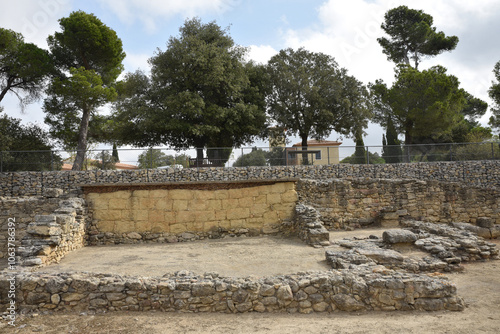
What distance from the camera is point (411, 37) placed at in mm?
31016

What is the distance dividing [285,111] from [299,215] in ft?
44.9

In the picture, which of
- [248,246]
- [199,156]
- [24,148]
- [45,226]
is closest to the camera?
[45,226]

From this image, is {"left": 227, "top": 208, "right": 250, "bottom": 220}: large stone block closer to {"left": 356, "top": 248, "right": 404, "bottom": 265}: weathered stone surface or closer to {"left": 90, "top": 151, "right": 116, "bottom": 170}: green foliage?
{"left": 356, "top": 248, "right": 404, "bottom": 265}: weathered stone surface

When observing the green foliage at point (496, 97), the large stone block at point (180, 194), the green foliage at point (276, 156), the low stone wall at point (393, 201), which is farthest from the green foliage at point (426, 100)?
the large stone block at point (180, 194)

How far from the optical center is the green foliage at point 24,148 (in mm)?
16328

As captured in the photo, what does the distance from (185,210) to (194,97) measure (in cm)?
1125

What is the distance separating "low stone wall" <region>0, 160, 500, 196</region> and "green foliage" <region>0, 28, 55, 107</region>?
858 cm

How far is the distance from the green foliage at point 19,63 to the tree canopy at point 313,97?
1617 centimetres

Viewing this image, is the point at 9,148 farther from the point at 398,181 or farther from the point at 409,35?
the point at 409,35

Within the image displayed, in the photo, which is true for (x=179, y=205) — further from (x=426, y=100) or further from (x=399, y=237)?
(x=426, y=100)

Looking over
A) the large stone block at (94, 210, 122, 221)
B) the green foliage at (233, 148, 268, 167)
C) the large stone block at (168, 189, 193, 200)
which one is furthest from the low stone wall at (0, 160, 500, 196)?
the large stone block at (94, 210, 122, 221)

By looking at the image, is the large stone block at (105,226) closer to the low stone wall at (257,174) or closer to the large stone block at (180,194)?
the large stone block at (180,194)

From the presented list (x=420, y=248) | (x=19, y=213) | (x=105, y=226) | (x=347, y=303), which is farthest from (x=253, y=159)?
(x=347, y=303)

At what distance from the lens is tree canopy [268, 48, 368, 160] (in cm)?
2386
